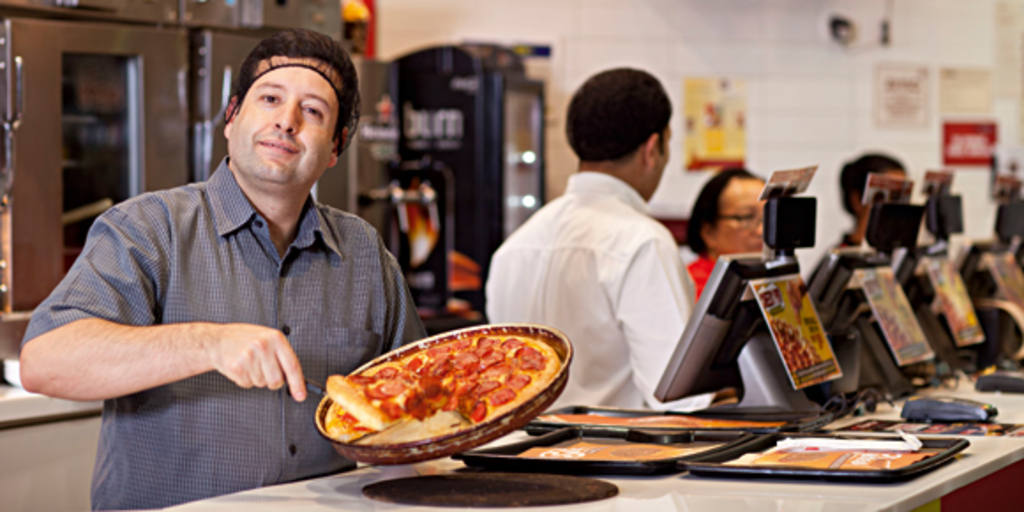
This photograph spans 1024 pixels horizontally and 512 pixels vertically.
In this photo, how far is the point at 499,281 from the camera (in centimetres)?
322

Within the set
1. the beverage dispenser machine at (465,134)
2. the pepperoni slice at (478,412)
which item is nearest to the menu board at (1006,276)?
the beverage dispenser machine at (465,134)

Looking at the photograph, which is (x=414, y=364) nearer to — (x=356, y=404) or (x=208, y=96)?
(x=356, y=404)

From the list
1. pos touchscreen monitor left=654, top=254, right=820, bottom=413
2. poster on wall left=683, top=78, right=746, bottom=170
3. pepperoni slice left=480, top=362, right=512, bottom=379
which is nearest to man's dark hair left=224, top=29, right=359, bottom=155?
pepperoni slice left=480, top=362, right=512, bottom=379

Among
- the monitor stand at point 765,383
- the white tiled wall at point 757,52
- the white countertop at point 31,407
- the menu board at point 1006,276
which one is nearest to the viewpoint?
the monitor stand at point 765,383

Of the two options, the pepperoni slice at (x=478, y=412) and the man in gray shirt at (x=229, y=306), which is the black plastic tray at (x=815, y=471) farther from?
the man in gray shirt at (x=229, y=306)

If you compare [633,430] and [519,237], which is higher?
[519,237]

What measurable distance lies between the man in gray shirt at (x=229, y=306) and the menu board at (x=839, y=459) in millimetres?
724

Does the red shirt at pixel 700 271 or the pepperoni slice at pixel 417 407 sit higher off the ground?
the pepperoni slice at pixel 417 407

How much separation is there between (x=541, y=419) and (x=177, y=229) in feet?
2.78

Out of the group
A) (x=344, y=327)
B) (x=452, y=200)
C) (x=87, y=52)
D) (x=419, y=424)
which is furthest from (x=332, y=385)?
(x=452, y=200)

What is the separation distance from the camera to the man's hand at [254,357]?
1.66m

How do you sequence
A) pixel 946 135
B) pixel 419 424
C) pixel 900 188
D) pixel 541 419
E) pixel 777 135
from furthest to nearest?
pixel 946 135 → pixel 777 135 → pixel 900 188 → pixel 541 419 → pixel 419 424

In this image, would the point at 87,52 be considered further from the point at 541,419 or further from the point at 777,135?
the point at 777,135

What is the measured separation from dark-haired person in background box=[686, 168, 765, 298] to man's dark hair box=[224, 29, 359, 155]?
194 centimetres
